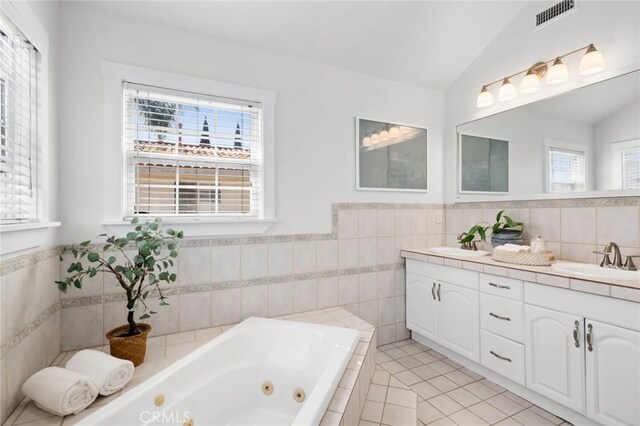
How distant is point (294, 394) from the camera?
5.70 feet

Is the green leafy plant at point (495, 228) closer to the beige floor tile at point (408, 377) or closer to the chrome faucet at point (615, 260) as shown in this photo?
the chrome faucet at point (615, 260)

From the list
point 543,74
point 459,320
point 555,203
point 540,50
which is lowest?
point 459,320

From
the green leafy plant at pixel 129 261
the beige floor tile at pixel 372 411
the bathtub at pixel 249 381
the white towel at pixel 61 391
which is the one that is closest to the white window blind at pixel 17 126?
the green leafy plant at pixel 129 261

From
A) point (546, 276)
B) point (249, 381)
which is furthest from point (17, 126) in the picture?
point (546, 276)

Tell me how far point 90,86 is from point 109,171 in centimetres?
52

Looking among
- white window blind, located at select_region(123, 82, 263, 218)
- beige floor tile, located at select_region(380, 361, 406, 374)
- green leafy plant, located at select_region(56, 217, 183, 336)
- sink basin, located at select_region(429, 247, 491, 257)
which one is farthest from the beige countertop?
green leafy plant, located at select_region(56, 217, 183, 336)

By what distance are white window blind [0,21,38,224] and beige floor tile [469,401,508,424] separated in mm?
2655

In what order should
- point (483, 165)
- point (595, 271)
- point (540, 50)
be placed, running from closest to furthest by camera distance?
point (595, 271), point (540, 50), point (483, 165)

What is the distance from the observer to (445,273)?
8.20 ft

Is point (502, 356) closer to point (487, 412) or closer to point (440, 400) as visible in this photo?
point (487, 412)

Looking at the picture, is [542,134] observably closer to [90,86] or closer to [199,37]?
[199,37]

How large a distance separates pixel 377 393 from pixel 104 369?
1398mm

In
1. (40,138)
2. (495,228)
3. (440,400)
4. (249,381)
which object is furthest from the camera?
(495,228)

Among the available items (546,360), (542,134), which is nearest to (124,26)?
(542,134)
